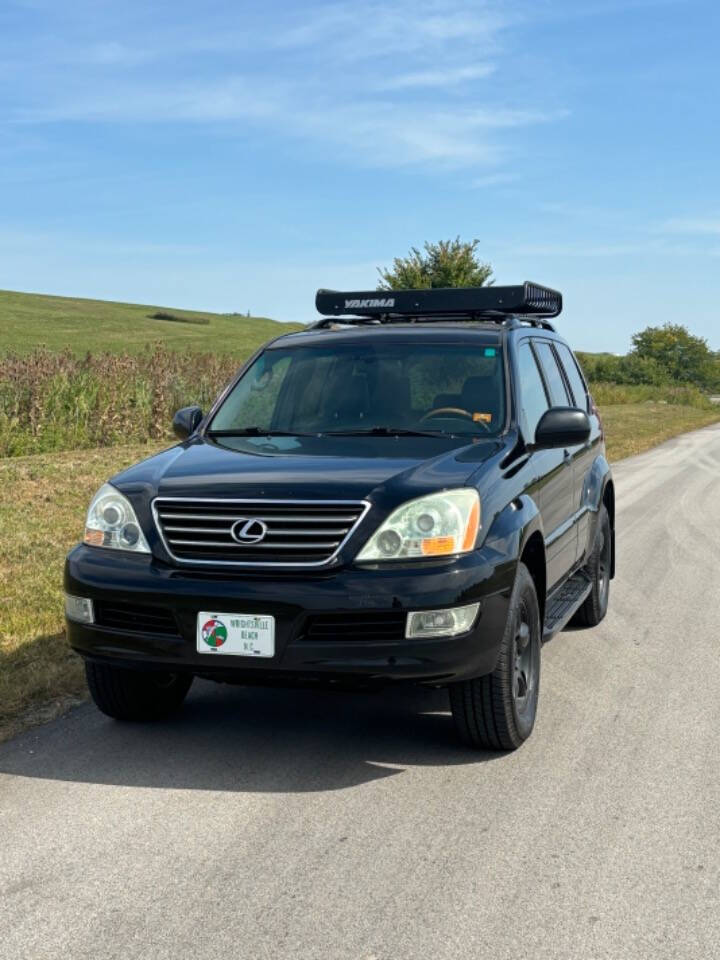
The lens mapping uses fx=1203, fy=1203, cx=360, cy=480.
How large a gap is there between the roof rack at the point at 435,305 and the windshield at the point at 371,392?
748mm

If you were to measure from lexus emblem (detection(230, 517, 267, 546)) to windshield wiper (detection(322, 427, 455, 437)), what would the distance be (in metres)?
1.13

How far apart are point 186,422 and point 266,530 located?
1825 mm

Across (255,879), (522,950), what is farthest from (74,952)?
(522,950)

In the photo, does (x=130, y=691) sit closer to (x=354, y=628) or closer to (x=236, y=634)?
(x=236, y=634)

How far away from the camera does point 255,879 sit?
152 inches

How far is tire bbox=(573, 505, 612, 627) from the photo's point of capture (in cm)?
762

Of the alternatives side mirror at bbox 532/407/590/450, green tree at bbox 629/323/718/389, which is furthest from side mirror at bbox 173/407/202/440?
green tree at bbox 629/323/718/389

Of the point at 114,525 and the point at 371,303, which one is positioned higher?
the point at 371,303

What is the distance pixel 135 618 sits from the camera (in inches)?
192

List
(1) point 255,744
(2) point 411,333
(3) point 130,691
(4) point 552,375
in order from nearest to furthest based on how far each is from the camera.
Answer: (1) point 255,744 → (3) point 130,691 → (2) point 411,333 → (4) point 552,375

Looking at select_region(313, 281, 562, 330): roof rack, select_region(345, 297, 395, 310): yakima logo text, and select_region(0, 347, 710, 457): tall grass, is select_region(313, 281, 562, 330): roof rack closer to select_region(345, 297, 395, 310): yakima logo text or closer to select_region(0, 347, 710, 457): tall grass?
select_region(345, 297, 395, 310): yakima logo text

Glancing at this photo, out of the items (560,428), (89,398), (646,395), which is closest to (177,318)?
(646,395)

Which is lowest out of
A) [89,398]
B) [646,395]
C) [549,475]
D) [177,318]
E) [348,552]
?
[646,395]

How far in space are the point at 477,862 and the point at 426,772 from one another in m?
0.95
